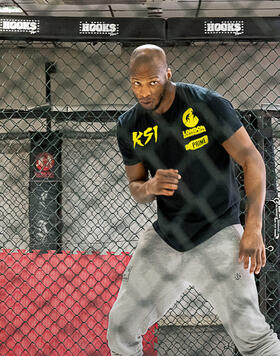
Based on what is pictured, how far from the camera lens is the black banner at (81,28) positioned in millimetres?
1932

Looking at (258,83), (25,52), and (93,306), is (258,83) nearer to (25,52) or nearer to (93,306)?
(25,52)

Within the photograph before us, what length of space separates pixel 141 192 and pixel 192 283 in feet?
1.09

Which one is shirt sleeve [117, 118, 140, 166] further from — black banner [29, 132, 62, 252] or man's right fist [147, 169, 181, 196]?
black banner [29, 132, 62, 252]

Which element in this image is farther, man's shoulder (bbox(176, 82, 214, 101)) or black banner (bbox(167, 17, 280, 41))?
black banner (bbox(167, 17, 280, 41))

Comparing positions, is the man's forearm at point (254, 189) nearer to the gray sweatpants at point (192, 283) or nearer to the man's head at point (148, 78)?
the gray sweatpants at point (192, 283)

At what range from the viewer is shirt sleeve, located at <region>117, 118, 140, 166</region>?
5.15 feet

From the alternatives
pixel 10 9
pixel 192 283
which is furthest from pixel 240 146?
pixel 10 9

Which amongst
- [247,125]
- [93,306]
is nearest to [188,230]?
[247,125]

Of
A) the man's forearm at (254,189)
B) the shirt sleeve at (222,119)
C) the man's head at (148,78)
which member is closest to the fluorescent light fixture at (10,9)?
the man's head at (148,78)

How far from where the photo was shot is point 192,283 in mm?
1450

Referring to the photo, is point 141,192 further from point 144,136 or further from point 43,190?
point 43,190

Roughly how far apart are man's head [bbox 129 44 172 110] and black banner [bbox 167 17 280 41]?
22.3 inches

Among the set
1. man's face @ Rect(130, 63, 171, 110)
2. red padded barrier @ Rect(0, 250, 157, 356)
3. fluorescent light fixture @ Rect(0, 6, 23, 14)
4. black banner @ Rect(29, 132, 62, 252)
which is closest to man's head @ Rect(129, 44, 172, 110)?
man's face @ Rect(130, 63, 171, 110)

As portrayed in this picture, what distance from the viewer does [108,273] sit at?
2.33 meters
